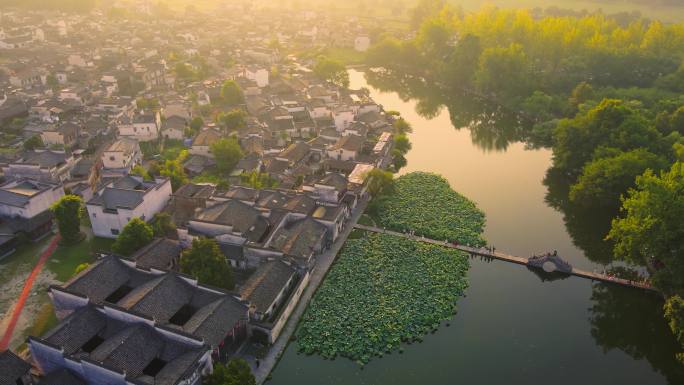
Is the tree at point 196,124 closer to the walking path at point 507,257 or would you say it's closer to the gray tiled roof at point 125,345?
the walking path at point 507,257

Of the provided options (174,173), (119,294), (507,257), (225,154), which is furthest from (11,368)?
(507,257)

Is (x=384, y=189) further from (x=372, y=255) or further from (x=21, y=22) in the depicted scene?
(x=21, y=22)

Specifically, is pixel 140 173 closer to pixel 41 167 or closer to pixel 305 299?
pixel 41 167

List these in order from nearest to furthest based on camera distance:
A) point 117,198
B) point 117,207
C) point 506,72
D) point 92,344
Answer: point 92,344, point 117,207, point 117,198, point 506,72

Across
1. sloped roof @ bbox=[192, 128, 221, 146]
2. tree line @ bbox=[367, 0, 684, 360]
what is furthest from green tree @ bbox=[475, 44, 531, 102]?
sloped roof @ bbox=[192, 128, 221, 146]

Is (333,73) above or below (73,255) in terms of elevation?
above

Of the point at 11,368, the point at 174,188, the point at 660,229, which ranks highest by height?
A: the point at 660,229

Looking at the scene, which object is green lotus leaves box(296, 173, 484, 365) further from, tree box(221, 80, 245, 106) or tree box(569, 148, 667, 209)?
tree box(221, 80, 245, 106)

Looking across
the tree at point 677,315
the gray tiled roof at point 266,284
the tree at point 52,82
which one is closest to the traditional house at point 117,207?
the gray tiled roof at point 266,284
